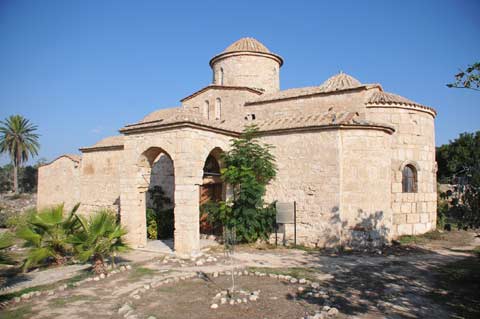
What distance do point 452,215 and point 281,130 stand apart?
6.53 metres

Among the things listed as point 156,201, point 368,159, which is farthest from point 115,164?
point 368,159

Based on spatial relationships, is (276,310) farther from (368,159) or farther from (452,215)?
(368,159)

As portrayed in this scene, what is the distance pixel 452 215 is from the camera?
575cm

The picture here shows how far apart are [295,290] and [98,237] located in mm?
4450

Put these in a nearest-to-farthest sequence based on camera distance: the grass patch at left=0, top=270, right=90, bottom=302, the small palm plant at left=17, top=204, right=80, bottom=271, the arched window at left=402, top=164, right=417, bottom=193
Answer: the grass patch at left=0, top=270, right=90, bottom=302 → the small palm plant at left=17, top=204, right=80, bottom=271 → the arched window at left=402, top=164, right=417, bottom=193

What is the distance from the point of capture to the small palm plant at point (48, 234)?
304 inches

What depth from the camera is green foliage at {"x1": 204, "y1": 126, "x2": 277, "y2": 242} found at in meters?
10.9

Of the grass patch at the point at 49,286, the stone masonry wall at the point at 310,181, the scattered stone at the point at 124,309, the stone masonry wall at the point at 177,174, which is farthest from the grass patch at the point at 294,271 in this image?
the grass patch at the point at 49,286

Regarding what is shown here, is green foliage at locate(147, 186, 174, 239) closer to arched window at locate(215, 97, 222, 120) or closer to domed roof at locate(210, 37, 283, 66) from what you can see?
arched window at locate(215, 97, 222, 120)

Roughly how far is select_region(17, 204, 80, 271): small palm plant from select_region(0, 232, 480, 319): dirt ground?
1.74m

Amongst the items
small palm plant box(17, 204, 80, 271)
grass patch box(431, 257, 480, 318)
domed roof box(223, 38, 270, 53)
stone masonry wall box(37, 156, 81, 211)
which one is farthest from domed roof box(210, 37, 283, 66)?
grass patch box(431, 257, 480, 318)

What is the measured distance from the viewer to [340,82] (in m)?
13.8

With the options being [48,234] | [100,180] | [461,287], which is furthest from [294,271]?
[100,180]

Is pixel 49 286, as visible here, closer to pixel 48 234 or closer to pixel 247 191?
pixel 48 234
